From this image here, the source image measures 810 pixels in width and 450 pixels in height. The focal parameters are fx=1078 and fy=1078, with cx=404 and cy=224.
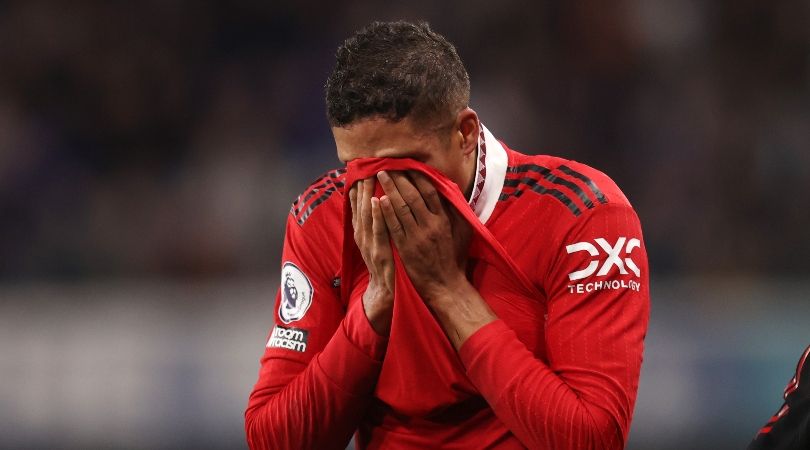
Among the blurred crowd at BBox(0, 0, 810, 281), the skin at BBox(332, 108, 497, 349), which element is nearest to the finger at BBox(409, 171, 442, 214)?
the skin at BBox(332, 108, 497, 349)

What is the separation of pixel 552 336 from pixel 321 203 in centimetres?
53

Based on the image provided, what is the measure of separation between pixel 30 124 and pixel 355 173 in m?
4.29

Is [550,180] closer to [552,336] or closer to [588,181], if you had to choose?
[588,181]

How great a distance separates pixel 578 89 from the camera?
18.4 ft

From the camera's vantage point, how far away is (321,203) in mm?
2086

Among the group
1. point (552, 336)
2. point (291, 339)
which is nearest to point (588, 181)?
point (552, 336)

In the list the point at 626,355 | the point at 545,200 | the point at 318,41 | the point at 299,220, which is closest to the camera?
the point at 626,355

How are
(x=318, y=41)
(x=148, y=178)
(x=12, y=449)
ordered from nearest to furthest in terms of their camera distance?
(x=12, y=449)
(x=148, y=178)
(x=318, y=41)

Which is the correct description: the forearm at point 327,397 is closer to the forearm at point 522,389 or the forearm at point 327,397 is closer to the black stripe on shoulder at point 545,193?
the forearm at point 522,389

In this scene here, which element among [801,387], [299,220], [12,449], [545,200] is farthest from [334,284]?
[12,449]

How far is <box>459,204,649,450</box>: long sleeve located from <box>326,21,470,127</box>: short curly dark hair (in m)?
0.33

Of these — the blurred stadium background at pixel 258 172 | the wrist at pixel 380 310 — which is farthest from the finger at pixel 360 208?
the blurred stadium background at pixel 258 172

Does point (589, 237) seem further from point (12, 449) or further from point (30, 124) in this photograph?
point (30, 124)

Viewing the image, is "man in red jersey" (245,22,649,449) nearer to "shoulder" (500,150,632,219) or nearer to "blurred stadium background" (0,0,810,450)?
"shoulder" (500,150,632,219)
